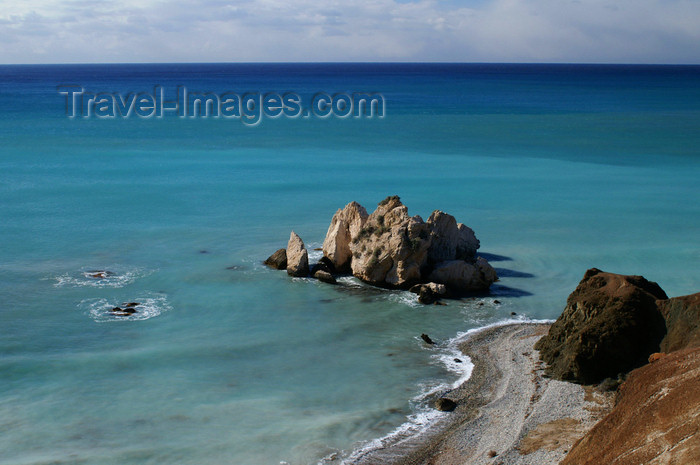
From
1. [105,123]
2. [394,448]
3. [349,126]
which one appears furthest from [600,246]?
[105,123]

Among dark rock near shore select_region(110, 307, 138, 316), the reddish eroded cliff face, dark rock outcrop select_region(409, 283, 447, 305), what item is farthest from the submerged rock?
the reddish eroded cliff face

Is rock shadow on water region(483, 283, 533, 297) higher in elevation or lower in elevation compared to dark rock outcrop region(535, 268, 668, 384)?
lower

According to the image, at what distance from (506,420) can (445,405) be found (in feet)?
4.38

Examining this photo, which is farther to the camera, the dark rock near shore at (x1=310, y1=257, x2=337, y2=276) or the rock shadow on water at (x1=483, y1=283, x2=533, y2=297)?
the dark rock near shore at (x1=310, y1=257, x2=337, y2=276)

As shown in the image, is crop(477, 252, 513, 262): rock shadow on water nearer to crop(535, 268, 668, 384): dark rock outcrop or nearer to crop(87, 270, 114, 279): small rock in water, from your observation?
crop(535, 268, 668, 384): dark rock outcrop

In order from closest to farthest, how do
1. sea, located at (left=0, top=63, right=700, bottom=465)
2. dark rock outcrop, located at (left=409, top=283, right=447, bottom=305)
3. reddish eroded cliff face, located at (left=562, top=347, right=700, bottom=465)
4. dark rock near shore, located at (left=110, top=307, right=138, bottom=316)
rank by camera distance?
reddish eroded cliff face, located at (left=562, top=347, right=700, bottom=465) → sea, located at (left=0, top=63, right=700, bottom=465) → dark rock near shore, located at (left=110, top=307, right=138, bottom=316) → dark rock outcrop, located at (left=409, top=283, right=447, bottom=305)

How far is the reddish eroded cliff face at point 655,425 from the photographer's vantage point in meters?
10.3

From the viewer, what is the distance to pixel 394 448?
13617 millimetres

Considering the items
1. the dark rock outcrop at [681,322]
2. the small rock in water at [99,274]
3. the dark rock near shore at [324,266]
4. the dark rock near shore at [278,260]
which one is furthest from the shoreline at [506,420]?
the small rock in water at [99,274]

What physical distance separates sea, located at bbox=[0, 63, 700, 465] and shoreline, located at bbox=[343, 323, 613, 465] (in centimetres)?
47

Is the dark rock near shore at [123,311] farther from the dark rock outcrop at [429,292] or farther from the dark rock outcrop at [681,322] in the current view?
the dark rock outcrop at [681,322]

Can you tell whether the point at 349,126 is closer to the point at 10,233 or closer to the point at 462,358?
the point at 10,233

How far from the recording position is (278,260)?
24.4m

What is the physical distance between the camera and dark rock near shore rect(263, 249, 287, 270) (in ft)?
79.7
